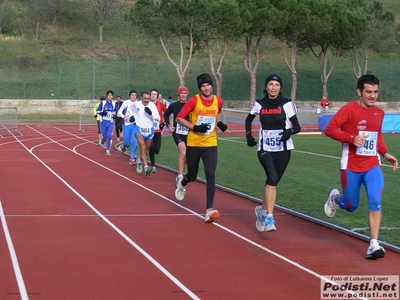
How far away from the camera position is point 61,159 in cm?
2155

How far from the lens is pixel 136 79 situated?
5816 centimetres

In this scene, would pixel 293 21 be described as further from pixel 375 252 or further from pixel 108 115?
pixel 375 252

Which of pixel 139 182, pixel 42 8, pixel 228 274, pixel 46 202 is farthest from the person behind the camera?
pixel 42 8

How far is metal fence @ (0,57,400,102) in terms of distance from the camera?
185 ft

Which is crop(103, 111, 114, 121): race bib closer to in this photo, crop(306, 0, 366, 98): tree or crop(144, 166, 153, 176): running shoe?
crop(144, 166, 153, 176): running shoe

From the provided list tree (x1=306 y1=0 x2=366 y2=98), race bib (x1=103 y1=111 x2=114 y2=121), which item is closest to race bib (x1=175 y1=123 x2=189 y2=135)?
race bib (x1=103 y1=111 x2=114 y2=121)

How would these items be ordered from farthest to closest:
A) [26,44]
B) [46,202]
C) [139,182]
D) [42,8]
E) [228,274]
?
[42,8] < [26,44] < [139,182] < [46,202] < [228,274]

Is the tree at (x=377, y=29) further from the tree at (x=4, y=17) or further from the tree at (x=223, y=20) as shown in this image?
the tree at (x=4, y=17)

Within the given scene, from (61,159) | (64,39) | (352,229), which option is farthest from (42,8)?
(352,229)

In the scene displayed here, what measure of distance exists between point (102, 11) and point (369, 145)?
66.3m

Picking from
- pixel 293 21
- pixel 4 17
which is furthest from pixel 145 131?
pixel 4 17

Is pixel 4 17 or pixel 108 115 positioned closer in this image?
pixel 108 115

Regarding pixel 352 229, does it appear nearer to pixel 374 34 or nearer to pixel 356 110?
pixel 356 110

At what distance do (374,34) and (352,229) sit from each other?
58140 millimetres
